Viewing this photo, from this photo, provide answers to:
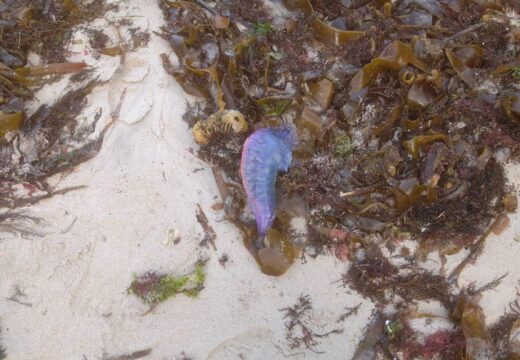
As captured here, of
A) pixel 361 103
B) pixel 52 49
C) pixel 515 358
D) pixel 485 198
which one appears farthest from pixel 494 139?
pixel 52 49

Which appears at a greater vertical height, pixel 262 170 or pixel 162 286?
pixel 262 170

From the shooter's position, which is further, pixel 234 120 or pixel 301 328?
pixel 234 120

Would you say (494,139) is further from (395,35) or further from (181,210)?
(181,210)

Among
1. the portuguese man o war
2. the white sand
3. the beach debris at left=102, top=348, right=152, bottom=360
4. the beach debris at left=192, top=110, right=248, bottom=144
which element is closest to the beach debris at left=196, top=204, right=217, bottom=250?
the white sand

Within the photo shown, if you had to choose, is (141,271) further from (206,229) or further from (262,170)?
(262,170)

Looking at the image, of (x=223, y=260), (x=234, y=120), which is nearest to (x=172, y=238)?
(x=223, y=260)

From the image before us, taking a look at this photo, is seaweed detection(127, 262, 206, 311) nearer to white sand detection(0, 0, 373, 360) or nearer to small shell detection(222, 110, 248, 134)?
white sand detection(0, 0, 373, 360)

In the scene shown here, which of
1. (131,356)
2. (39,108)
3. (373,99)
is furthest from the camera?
(39,108)
